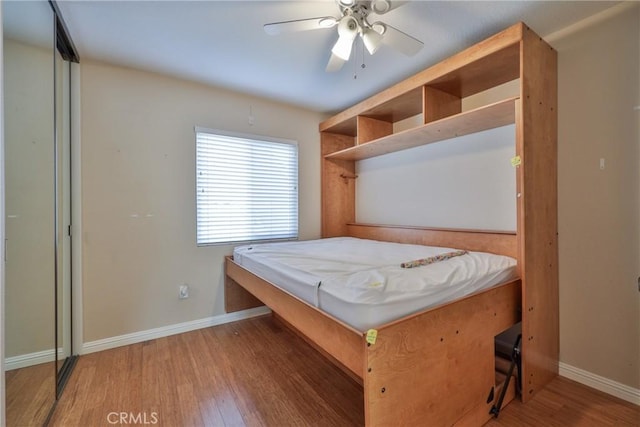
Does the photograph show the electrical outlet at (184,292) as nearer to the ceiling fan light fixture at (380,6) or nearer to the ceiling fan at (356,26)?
the ceiling fan at (356,26)

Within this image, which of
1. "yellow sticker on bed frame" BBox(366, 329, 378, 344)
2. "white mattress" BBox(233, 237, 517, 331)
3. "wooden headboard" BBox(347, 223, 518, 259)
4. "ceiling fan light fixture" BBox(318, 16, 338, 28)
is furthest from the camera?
"wooden headboard" BBox(347, 223, 518, 259)

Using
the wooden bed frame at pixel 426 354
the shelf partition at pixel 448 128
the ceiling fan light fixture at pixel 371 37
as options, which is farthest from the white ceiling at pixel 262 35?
the wooden bed frame at pixel 426 354

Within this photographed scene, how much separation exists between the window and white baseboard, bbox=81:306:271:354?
0.77 m

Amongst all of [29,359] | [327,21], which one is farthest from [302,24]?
[29,359]

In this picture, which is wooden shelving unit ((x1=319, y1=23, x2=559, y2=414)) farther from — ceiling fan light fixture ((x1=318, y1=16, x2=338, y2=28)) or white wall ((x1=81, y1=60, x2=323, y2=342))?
white wall ((x1=81, y1=60, x2=323, y2=342))

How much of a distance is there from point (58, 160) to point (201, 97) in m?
1.27

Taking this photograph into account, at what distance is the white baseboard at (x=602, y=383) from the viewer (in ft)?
5.40

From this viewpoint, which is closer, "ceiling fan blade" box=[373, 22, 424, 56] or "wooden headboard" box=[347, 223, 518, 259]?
"ceiling fan blade" box=[373, 22, 424, 56]

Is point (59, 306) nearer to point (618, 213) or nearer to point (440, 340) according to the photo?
point (440, 340)

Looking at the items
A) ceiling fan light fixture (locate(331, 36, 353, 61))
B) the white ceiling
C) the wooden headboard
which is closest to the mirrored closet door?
the white ceiling

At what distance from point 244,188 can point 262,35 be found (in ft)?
4.79

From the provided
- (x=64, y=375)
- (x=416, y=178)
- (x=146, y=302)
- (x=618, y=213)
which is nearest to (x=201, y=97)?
(x=146, y=302)

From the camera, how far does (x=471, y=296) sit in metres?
1.46

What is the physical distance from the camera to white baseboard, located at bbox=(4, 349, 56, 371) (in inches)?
50.1
